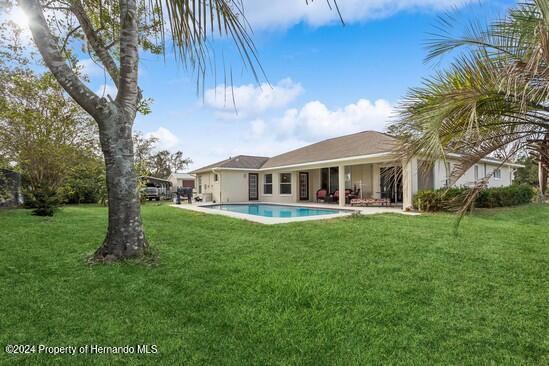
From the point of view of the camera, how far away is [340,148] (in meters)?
20.6

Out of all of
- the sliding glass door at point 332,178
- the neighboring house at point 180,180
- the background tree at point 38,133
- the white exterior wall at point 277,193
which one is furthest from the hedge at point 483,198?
the neighboring house at point 180,180

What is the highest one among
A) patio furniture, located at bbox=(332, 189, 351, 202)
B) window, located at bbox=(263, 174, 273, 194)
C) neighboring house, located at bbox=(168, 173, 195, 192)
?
neighboring house, located at bbox=(168, 173, 195, 192)

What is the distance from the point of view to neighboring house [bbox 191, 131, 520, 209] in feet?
59.4

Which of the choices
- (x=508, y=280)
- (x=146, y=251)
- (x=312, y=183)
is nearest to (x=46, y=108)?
(x=146, y=251)

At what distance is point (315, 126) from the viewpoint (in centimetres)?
2167

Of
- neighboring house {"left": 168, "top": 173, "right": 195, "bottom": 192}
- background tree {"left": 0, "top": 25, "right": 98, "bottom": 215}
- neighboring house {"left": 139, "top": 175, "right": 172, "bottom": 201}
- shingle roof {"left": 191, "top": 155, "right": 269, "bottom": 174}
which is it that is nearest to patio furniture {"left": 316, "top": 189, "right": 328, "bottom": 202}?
shingle roof {"left": 191, "top": 155, "right": 269, "bottom": 174}

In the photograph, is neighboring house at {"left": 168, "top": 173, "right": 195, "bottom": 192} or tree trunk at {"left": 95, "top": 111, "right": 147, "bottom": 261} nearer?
tree trunk at {"left": 95, "top": 111, "right": 147, "bottom": 261}

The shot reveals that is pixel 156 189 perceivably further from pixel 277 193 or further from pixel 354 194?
pixel 354 194

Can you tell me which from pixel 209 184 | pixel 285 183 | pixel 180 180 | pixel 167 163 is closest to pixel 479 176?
pixel 285 183

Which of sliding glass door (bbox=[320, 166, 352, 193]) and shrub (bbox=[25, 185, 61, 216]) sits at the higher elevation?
sliding glass door (bbox=[320, 166, 352, 193])

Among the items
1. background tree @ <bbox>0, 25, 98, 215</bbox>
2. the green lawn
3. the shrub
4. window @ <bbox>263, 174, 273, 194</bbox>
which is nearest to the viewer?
the green lawn

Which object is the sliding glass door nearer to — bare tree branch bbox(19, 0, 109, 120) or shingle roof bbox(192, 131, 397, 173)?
shingle roof bbox(192, 131, 397, 173)

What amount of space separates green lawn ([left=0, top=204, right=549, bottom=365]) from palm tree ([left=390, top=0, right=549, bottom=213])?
157cm

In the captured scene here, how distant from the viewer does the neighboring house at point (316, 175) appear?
1811cm
